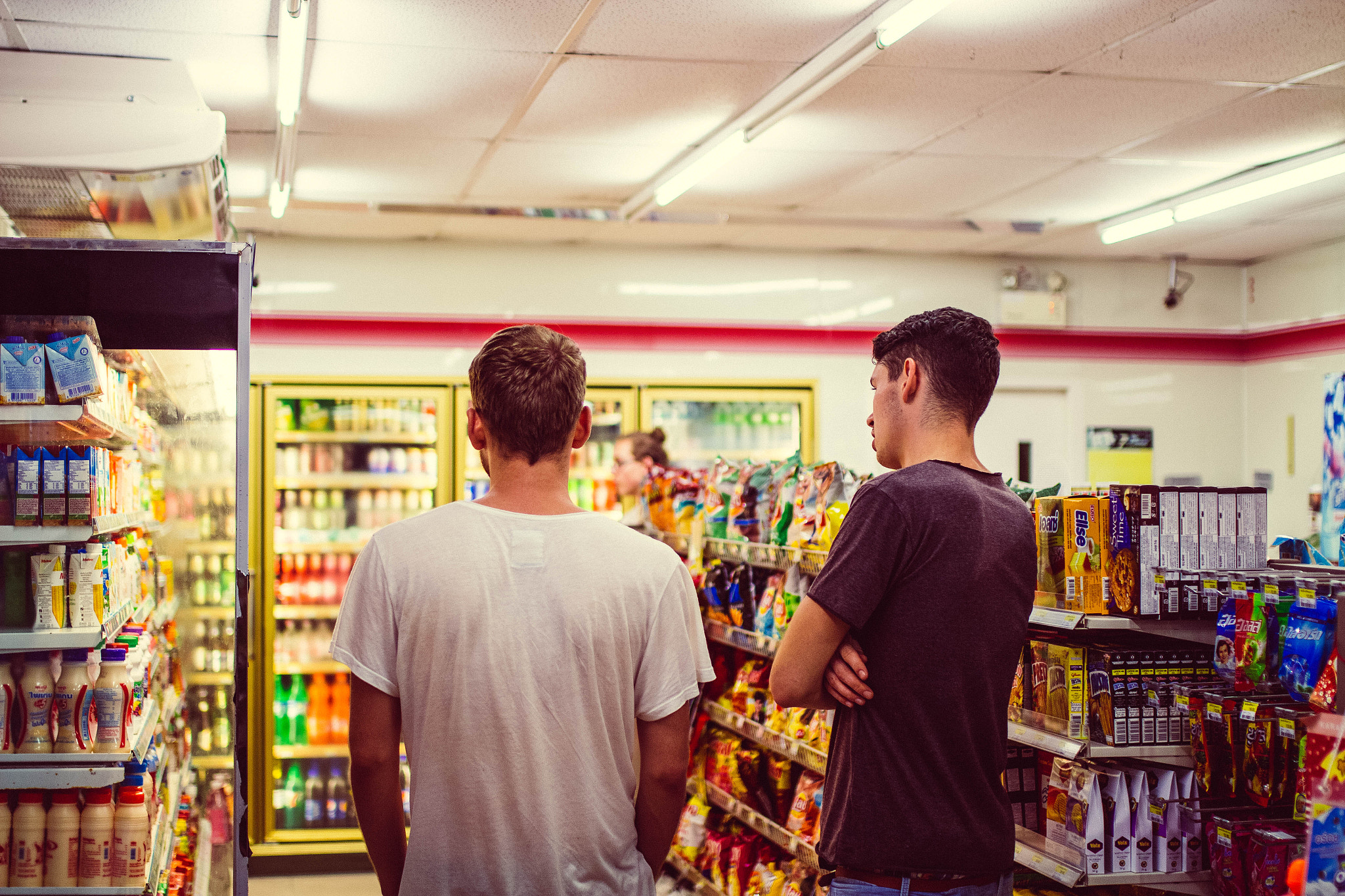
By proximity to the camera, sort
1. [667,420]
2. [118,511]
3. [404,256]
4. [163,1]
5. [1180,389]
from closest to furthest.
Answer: [118,511] → [163,1] → [404,256] → [667,420] → [1180,389]

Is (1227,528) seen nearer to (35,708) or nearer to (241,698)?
(241,698)

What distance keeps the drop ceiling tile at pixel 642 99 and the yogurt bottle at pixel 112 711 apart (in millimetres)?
2507

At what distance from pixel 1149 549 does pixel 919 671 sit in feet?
3.51

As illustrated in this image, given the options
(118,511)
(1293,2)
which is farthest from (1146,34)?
(118,511)

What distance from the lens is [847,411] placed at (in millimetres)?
7246

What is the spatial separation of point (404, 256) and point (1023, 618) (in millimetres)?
5352

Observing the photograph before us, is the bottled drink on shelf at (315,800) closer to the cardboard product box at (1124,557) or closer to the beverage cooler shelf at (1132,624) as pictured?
the beverage cooler shelf at (1132,624)

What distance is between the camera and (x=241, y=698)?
7.91 ft

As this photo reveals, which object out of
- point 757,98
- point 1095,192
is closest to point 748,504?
point 757,98

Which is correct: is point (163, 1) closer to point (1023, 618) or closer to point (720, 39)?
point (720, 39)

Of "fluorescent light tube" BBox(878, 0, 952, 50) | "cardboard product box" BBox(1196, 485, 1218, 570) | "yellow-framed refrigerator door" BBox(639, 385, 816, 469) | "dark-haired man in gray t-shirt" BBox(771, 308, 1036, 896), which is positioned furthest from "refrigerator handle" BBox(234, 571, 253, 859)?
"yellow-framed refrigerator door" BBox(639, 385, 816, 469)

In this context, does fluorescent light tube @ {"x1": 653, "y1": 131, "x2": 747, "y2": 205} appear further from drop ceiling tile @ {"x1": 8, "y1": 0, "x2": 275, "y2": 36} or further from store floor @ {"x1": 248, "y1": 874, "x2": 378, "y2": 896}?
store floor @ {"x1": 248, "y1": 874, "x2": 378, "y2": 896}

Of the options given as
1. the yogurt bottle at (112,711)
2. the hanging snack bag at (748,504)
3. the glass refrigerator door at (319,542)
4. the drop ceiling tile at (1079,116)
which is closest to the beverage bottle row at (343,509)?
the glass refrigerator door at (319,542)

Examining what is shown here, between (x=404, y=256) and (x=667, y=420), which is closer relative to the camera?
(x=404, y=256)
